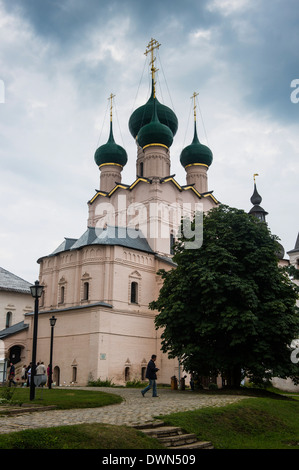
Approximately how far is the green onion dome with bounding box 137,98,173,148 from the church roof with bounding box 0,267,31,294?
1677cm

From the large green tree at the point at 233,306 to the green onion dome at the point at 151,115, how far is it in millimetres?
20627

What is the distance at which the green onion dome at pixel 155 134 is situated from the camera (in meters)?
36.2

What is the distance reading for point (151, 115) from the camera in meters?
39.2

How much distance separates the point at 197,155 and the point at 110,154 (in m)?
7.85

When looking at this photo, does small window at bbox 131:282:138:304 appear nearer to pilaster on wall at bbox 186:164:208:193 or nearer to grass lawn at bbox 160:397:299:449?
pilaster on wall at bbox 186:164:208:193

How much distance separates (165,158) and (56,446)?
103ft

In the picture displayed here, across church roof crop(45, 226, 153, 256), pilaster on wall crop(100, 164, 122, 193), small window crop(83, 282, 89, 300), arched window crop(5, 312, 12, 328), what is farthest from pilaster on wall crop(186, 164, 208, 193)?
arched window crop(5, 312, 12, 328)

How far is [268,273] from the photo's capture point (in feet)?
63.8

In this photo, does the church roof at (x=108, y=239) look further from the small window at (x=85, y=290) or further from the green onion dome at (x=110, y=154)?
the green onion dome at (x=110, y=154)

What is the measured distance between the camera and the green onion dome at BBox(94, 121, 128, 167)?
1596 inches

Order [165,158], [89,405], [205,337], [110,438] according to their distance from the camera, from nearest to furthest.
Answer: [110,438] → [89,405] → [205,337] → [165,158]

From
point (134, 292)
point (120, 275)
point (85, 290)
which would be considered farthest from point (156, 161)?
point (85, 290)
